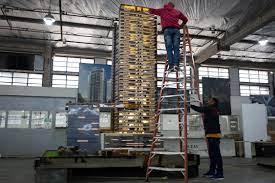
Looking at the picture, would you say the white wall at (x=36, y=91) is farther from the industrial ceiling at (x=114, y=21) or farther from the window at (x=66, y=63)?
the window at (x=66, y=63)

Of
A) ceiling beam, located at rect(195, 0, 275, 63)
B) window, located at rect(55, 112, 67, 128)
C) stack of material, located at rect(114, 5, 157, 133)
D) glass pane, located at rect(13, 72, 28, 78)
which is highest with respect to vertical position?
ceiling beam, located at rect(195, 0, 275, 63)

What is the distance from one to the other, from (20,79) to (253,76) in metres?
15.1

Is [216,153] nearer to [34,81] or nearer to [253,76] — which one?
[34,81]

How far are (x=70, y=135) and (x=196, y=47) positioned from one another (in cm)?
982

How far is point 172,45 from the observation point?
569 centimetres

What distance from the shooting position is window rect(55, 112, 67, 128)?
13.4m

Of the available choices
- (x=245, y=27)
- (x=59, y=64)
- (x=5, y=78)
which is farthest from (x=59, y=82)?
(x=245, y=27)

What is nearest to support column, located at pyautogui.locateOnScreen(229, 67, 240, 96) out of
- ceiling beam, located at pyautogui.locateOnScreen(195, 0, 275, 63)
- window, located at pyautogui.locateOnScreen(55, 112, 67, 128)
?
ceiling beam, located at pyautogui.locateOnScreen(195, 0, 275, 63)

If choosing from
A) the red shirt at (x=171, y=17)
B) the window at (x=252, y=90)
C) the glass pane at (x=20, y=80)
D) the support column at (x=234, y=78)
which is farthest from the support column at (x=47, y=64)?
the window at (x=252, y=90)

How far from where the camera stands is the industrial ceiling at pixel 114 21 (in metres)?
10.6

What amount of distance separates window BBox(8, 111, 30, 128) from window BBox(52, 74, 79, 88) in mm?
3328

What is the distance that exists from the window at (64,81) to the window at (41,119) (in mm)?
3079

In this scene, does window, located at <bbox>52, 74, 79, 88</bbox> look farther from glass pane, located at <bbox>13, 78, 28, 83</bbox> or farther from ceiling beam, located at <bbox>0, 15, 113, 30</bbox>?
ceiling beam, located at <bbox>0, 15, 113, 30</bbox>

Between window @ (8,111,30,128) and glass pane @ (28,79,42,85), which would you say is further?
glass pane @ (28,79,42,85)
